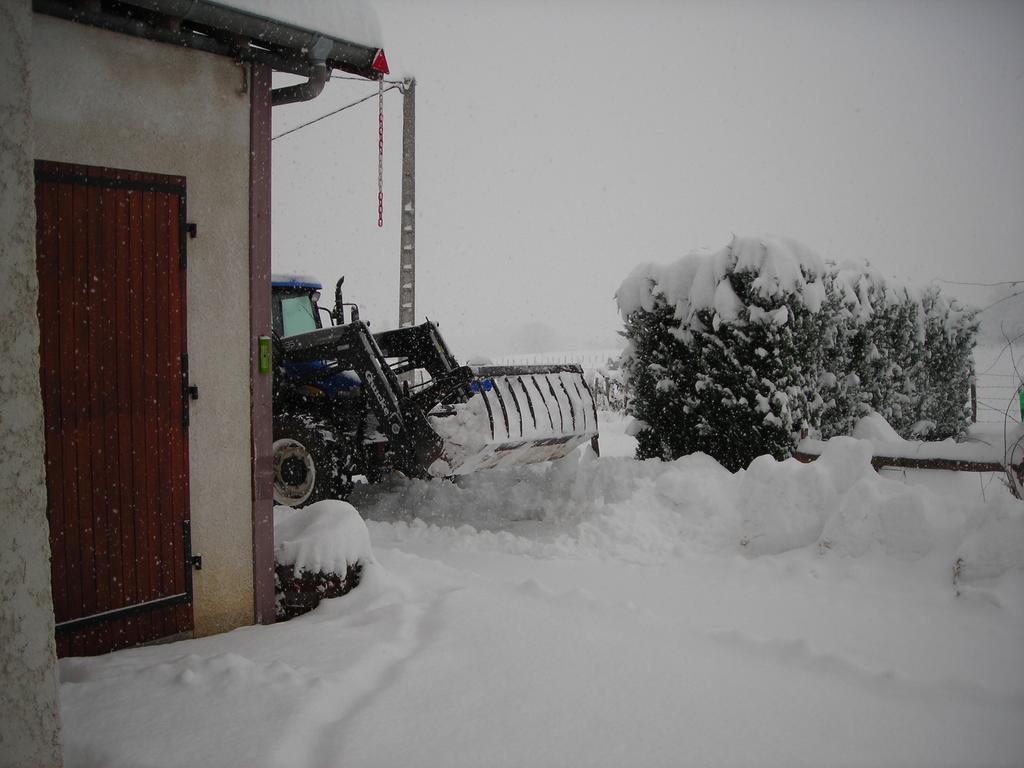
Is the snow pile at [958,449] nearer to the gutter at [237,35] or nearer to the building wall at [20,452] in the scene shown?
the gutter at [237,35]

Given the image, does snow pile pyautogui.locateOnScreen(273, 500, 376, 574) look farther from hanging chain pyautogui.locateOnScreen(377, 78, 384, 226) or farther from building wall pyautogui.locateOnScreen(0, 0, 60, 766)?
hanging chain pyautogui.locateOnScreen(377, 78, 384, 226)

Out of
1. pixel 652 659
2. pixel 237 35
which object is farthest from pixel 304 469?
pixel 652 659

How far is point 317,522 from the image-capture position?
4.34 meters

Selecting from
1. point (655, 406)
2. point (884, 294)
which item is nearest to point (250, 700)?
point (655, 406)

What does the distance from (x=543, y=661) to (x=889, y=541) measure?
291 centimetres

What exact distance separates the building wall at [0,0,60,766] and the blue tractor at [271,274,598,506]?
4105 mm

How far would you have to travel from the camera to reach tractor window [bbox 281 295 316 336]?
7.56 meters

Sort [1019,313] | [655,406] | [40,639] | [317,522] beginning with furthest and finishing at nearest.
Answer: [655,406]
[1019,313]
[317,522]
[40,639]

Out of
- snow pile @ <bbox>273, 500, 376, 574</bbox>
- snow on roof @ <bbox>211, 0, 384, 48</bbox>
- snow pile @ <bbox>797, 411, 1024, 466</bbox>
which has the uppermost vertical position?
snow on roof @ <bbox>211, 0, 384, 48</bbox>

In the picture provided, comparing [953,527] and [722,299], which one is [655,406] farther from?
[953,527]

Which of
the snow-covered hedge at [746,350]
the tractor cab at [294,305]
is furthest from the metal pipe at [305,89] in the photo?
the snow-covered hedge at [746,350]

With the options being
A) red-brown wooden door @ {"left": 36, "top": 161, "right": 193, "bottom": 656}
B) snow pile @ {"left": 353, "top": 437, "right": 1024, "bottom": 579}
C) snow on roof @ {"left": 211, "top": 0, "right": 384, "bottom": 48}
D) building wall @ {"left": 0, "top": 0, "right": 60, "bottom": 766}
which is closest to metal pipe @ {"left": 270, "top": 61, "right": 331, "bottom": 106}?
snow on roof @ {"left": 211, "top": 0, "right": 384, "bottom": 48}

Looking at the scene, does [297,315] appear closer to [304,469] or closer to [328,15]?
[304,469]

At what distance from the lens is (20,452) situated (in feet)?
5.91
